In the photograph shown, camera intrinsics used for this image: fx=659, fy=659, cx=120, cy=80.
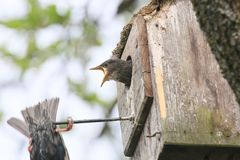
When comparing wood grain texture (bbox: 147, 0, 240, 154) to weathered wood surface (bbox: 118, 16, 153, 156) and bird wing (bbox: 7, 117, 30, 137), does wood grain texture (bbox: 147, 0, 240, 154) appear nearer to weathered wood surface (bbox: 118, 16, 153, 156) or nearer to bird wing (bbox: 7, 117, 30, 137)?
weathered wood surface (bbox: 118, 16, 153, 156)

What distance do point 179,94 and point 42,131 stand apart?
145 cm

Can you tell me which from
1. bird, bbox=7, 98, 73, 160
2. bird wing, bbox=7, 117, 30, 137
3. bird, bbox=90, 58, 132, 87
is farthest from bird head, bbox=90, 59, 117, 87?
bird wing, bbox=7, 117, 30, 137

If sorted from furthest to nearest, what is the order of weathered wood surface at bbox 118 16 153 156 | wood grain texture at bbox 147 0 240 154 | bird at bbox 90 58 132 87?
bird at bbox 90 58 132 87
weathered wood surface at bbox 118 16 153 156
wood grain texture at bbox 147 0 240 154

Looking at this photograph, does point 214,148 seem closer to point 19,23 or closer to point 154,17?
point 154,17

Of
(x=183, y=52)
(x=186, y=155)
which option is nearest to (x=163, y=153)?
(x=186, y=155)

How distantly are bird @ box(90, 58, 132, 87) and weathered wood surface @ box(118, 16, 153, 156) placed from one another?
4 cm

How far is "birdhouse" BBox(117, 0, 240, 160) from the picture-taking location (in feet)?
7.80

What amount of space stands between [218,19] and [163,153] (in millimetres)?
1178

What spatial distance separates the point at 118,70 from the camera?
291 cm

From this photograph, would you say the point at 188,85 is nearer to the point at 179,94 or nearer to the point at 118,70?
the point at 179,94

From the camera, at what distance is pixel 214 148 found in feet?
7.84

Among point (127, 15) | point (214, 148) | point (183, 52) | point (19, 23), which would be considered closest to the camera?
point (214, 148)

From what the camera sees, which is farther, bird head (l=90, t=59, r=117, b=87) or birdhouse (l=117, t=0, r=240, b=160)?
Answer: bird head (l=90, t=59, r=117, b=87)

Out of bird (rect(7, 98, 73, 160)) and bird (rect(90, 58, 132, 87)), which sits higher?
bird (rect(90, 58, 132, 87))
